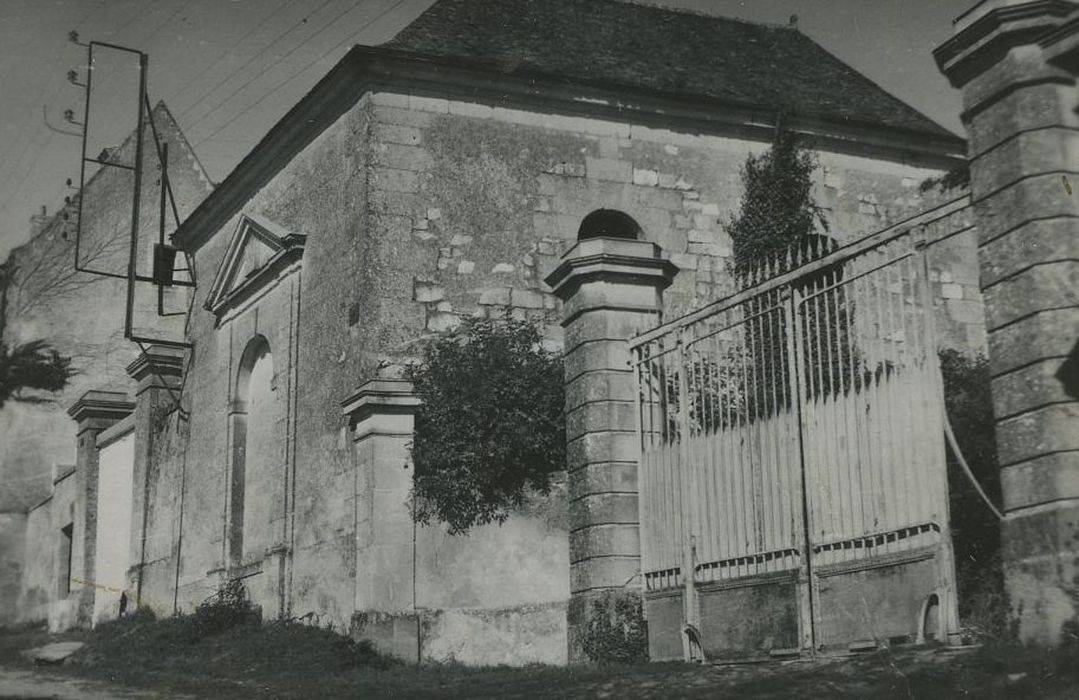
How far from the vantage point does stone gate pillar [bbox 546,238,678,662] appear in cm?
960

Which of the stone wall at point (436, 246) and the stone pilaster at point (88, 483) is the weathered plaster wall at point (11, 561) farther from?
the stone wall at point (436, 246)

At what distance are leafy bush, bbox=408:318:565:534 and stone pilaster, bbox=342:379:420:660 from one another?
149 millimetres

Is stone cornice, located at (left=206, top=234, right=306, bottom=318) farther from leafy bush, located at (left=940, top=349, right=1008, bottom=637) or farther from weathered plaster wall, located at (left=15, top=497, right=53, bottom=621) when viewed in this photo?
leafy bush, located at (left=940, top=349, right=1008, bottom=637)

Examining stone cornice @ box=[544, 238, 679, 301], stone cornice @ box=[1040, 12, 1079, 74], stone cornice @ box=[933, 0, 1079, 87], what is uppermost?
stone cornice @ box=[933, 0, 1079, 87]

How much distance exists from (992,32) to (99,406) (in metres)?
17.6

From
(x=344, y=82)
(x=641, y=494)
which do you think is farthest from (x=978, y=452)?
(x=344, y=82)

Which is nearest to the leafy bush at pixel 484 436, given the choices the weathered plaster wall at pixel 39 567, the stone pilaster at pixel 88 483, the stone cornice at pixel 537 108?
the stone cornice at pixel 537 108

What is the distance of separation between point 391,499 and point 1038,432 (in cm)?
707

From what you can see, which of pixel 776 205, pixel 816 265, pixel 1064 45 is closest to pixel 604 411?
pixel 816 265

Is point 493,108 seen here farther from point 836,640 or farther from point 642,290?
point 836,640

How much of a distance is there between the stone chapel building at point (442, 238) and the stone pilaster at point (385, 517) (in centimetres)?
2

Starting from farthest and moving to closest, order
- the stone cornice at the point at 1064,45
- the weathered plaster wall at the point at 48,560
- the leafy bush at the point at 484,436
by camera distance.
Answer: the weathered plaster wall at the point at 48,560
the leafy bush at the point at 484,436
the stone cornice at the point at 1064,45

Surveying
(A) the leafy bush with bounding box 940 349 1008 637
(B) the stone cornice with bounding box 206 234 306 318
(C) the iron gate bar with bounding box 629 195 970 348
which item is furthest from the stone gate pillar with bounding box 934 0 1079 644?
(B) the stone cornice with bounding box 206 234 306 318

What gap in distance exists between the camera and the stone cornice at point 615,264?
9.84m
